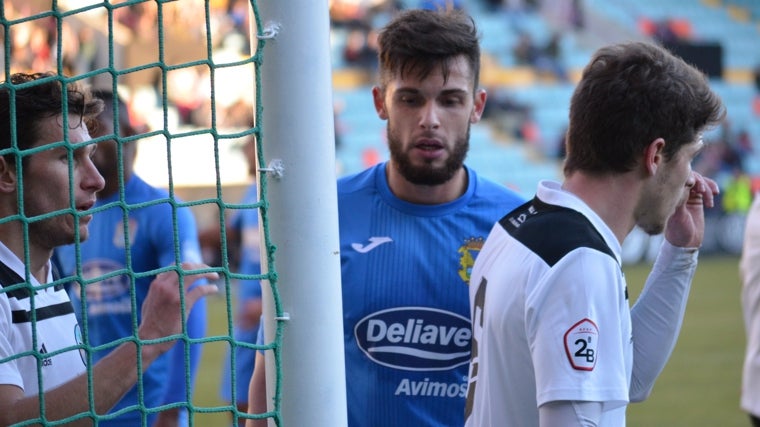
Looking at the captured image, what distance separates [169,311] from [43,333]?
15.4 inches

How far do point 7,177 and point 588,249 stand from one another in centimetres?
123

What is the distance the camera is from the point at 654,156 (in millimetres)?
2049

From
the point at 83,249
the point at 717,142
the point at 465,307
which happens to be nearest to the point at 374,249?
the point at 465,307

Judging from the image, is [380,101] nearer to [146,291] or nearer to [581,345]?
[146,291]

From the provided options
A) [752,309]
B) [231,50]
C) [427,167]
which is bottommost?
[752,309]

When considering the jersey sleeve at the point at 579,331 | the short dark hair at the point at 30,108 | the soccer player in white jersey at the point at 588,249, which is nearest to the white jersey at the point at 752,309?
the soccer player in white jersey at the point at 588,249

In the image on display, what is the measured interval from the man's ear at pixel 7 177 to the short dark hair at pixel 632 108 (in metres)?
1.18

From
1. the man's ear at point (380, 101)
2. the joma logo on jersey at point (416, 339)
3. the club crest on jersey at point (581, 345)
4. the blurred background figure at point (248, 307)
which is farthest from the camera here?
the blurred background figure at point (248, 307)

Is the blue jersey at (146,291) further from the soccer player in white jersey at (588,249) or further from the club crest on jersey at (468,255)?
the soccer player in white jersey at (588,249)

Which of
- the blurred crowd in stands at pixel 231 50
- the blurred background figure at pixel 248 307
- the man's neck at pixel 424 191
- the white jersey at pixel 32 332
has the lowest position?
the blurred background figure at pixel 248 307

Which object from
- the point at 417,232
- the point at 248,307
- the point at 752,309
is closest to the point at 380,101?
the point at 417,232

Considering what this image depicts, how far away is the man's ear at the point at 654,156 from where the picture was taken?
80.1 inches

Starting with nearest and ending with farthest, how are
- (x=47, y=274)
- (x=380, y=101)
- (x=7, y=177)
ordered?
1. (x=7, y=177)
2. (x=47, y=274)
3. (x=380, y=101)

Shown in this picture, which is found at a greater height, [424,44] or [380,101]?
[424,44]
